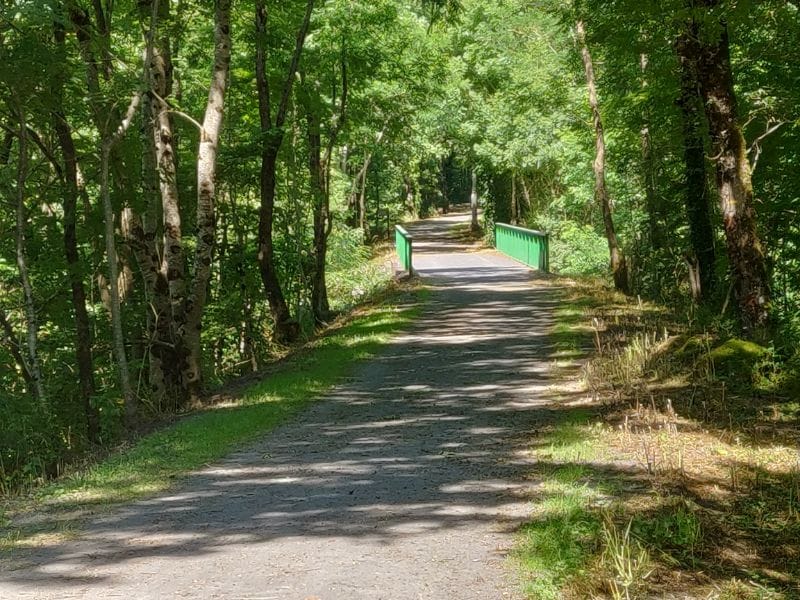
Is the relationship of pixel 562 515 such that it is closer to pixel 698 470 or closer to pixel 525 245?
pixel 698 470

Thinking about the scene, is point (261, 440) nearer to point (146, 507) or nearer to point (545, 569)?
point (146, 507)

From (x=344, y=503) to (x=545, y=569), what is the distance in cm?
205

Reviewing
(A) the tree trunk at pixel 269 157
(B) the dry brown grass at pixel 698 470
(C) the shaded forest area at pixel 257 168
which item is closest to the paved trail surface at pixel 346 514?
(B) the dry brown grass at pixel 698 470

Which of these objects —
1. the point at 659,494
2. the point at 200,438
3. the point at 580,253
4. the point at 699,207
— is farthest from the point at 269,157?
the point at 580,253

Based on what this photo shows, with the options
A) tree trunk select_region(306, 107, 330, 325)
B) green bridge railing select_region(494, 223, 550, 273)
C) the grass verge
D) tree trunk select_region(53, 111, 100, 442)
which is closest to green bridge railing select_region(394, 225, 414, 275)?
green bridge railing select_region(494, 223, 550, 273)

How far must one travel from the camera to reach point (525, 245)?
31719mm

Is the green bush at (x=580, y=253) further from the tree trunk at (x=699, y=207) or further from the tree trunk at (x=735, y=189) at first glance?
the tree trunk at (x=735, y=189)

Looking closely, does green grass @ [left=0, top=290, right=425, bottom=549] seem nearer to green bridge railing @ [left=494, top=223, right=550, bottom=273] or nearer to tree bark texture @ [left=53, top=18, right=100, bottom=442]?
tree bark texture @ [left=53, top=18, right=100, bottom=442]

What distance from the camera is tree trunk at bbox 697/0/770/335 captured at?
34.5 ft

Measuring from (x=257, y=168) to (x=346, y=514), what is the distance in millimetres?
15166

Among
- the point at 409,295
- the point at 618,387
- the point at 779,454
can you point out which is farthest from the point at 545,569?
the point at 409,295

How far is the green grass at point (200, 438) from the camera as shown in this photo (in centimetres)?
706

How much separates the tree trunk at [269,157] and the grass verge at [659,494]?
30.5ft

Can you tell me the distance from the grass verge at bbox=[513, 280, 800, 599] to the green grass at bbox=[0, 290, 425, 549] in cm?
329
